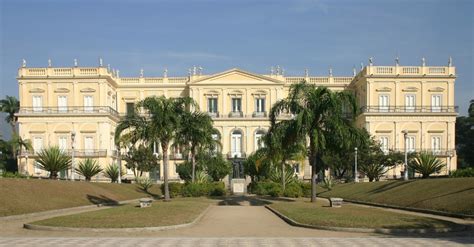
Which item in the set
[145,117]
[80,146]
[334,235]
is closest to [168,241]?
[334,235]

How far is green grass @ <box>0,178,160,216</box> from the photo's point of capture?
77.8 ft

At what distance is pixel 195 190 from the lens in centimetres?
4088

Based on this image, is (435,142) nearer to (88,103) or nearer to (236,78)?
(236,78)

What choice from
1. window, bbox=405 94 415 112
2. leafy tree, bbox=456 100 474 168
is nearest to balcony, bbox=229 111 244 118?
window, bbox=405 94 415 112

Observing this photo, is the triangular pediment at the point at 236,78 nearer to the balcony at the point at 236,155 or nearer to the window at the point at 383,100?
the balcony at the point at 236,155

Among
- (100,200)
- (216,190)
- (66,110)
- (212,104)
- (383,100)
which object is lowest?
(216,190)

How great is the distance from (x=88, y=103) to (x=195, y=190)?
39174 mm

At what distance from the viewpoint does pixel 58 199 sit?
28.4 m

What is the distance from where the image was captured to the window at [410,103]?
249 ft

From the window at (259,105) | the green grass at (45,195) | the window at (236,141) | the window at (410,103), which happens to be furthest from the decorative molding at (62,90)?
the window at (410,103)

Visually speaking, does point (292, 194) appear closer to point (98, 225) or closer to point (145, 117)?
point (145, 117)

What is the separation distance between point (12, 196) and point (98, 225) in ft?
30.3

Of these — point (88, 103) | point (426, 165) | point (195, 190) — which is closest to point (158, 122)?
point (195, 190)

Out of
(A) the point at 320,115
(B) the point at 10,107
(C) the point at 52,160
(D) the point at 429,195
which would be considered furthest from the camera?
(B) the point at 10,107
